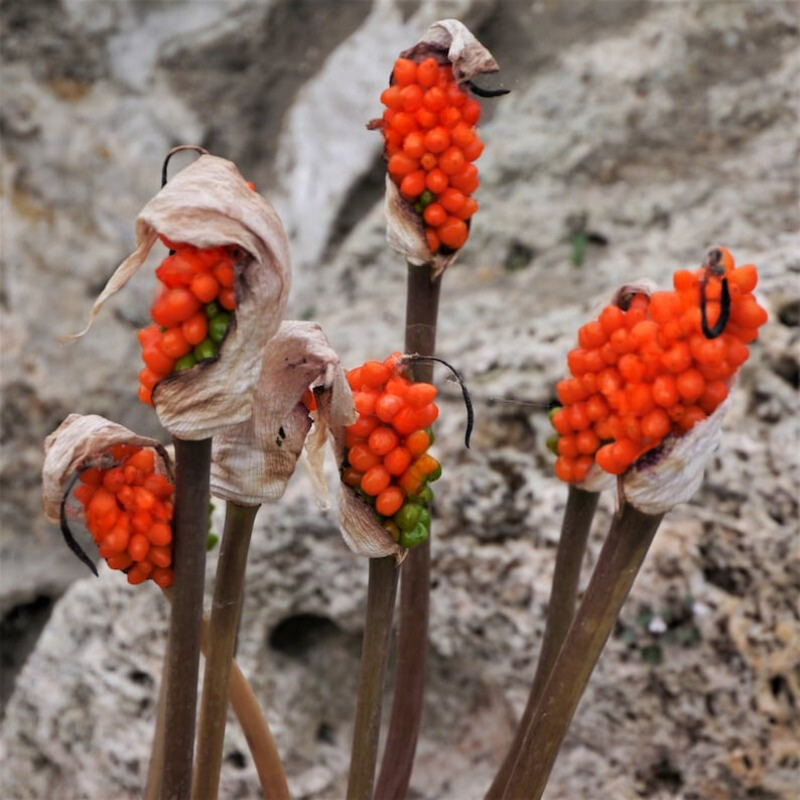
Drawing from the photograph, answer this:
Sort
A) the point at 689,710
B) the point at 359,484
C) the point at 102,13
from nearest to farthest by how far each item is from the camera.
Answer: the point at 359,484, the point at 689,710, the point at 102,13

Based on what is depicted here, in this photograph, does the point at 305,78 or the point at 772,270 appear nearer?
the point at 772,270

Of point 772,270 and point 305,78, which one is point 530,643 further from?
point 305,78

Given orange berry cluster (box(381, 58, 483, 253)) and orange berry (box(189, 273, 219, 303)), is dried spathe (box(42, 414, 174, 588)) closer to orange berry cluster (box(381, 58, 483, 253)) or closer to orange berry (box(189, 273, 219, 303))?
orange berry (box(189, 273, 219, 303))

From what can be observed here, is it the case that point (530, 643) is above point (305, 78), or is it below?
below

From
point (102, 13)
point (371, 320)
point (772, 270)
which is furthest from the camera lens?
point (102, 13)

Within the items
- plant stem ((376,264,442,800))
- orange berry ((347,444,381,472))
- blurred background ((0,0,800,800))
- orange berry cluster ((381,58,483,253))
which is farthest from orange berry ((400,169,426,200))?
blurred background ((0,0,800,800))

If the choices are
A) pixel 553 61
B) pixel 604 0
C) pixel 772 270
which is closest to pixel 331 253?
pixel 553 61

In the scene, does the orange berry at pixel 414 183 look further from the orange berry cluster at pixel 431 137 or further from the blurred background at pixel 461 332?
the blurred background at pixel 461 332

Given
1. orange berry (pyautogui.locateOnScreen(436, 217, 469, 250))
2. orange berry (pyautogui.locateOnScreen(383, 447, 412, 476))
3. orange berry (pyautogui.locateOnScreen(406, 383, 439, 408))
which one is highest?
orange berry (pyautogui.locateOnScreen(436, 217, 469, 250))
